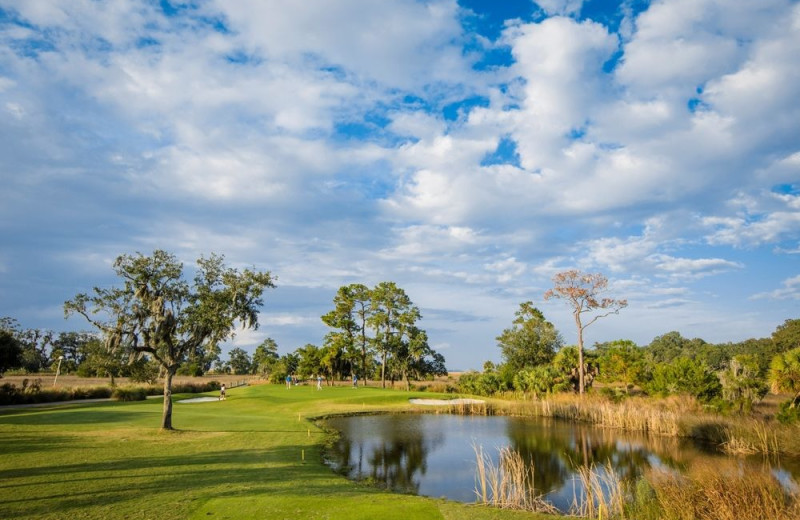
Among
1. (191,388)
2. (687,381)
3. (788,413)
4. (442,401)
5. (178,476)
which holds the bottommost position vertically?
(442,401)

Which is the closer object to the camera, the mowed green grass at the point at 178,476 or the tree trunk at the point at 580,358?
the mowed green grass at the point at 178,476

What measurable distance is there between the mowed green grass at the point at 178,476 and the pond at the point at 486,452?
104 inches

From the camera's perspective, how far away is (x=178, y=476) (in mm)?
13977

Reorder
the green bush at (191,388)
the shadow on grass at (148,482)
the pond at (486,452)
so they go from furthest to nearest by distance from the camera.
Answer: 1. the green bush at (191,388)
2. the pond at (486,452)
3. the shadow on grass at (148,482)

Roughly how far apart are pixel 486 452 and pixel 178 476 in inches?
542

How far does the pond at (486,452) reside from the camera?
1755cm

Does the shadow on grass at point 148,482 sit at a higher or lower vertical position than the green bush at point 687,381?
lower

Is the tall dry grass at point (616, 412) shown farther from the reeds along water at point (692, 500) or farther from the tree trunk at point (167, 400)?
the tree trunk at point (167, 400)

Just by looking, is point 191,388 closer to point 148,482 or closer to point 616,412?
point 148,482

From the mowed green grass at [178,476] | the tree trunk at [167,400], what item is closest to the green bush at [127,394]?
the mowed green grass at [178,476]

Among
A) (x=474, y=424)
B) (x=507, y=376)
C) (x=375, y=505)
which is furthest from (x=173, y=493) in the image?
(x=507, y=376)

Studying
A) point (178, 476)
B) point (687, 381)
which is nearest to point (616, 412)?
point (687, 381)

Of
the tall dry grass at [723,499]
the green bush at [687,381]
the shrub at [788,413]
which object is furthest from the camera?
the green bush at [687,381]

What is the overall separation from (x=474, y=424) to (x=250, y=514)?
2556 centimetres
